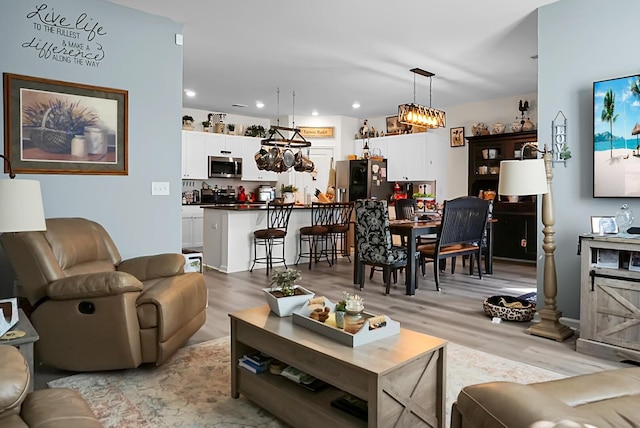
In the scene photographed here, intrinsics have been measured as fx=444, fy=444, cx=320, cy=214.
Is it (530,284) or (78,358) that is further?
(530,284)

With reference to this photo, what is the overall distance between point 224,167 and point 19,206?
7.03m

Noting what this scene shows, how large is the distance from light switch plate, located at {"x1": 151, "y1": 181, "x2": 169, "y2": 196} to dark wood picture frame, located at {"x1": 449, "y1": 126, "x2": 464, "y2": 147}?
228 inches

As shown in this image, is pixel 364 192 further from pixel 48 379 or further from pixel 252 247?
pixel 48 379

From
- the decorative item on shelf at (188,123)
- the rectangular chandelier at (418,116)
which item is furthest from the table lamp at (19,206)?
the decorative item on shelf at (188,123)

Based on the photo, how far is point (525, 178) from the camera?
3.34 meters

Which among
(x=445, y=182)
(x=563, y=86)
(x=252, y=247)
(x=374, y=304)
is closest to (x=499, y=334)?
(x=374, y=304)

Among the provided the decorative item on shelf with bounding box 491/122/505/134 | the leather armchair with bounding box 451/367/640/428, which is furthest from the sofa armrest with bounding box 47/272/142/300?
the decorative item on shelf with bounding box 491/122/505/134

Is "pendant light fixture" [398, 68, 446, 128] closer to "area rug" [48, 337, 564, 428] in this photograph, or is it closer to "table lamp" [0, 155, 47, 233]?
"area rug" [48, 337, 564, 428]

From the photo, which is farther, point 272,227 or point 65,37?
point 272,227

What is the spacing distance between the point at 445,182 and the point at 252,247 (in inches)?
162

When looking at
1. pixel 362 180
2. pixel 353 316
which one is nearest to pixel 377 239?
pixel 353 316

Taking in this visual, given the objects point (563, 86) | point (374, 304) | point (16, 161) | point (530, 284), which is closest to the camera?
point (16, 161)

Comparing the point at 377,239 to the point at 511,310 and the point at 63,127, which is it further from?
the point at 63,127

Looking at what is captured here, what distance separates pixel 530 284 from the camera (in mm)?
5461
